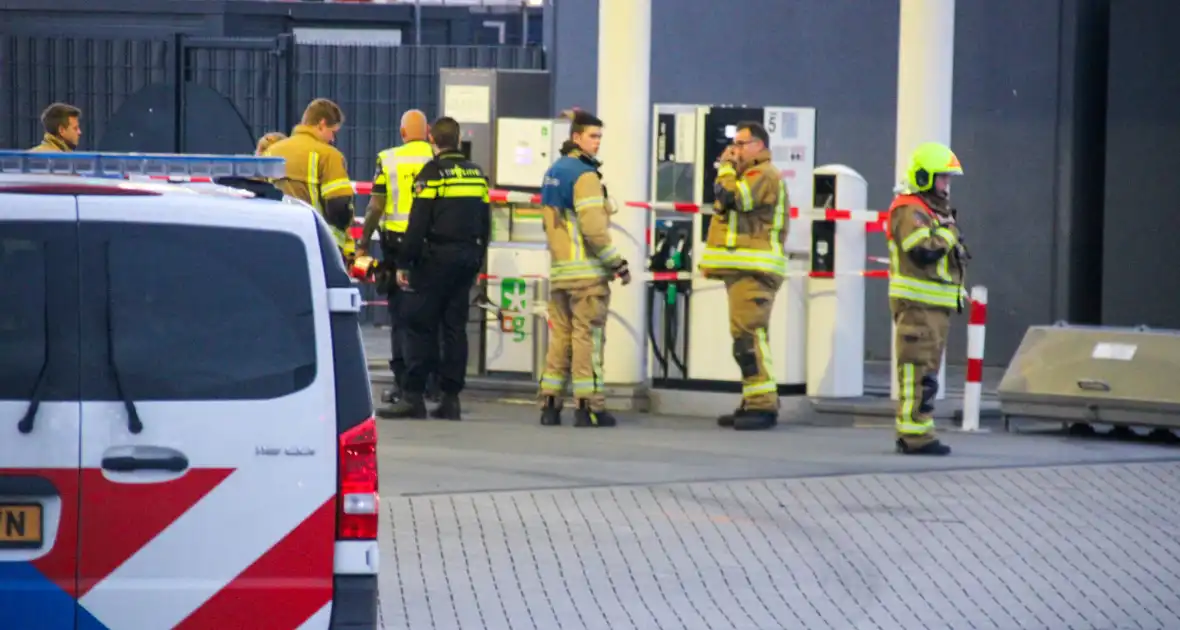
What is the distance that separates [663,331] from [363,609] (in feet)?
30.5

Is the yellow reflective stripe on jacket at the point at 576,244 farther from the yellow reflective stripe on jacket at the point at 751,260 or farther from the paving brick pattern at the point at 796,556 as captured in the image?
the paving brick pattern at the point at 796,556

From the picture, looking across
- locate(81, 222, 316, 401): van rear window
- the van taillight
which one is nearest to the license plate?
locate(81, 222, 316, 401): van rear window

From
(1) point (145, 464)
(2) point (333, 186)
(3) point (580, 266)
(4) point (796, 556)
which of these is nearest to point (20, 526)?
(1) point (145, 464)

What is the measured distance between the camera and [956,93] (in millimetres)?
18656

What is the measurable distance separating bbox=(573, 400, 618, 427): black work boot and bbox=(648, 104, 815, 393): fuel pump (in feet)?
3.53

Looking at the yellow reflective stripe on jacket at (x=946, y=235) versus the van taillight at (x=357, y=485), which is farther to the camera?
the yellow reflective stripe on jacket at (x=946, y=235)

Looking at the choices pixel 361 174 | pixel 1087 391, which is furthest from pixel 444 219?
pixel 361 174

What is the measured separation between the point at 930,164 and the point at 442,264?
11.1 feet

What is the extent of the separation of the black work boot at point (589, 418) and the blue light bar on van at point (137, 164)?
6905 millimetres

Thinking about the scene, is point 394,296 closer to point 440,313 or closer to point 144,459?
point 440,313

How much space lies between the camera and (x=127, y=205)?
5656 mm

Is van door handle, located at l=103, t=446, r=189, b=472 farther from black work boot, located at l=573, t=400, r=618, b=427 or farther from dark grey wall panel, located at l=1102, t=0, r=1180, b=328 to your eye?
dark grey wall panel, located at l=1102, t=0, r=1180, b=328

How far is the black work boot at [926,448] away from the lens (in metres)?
12.7

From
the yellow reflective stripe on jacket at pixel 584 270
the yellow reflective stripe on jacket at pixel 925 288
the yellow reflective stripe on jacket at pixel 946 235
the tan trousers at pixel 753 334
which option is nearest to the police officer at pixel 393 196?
the yellow reflective stripe on jacket at pixel 584 270
